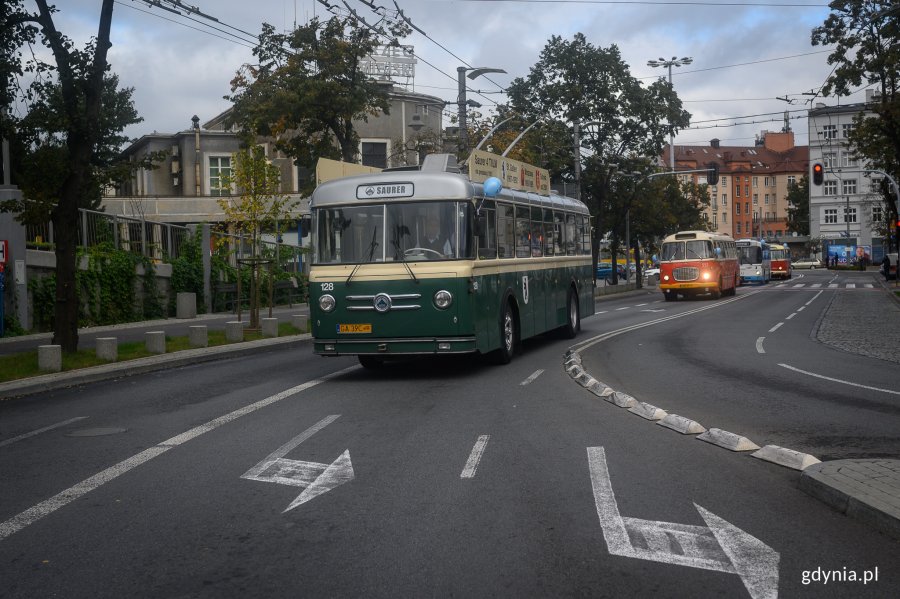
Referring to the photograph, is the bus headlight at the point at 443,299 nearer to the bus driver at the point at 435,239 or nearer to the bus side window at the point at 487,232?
the bus driver at the point at 435,239

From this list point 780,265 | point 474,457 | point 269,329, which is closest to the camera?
point 474,457

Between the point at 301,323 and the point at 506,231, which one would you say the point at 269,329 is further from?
the point at 506,231

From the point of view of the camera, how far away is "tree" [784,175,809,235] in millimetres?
136875

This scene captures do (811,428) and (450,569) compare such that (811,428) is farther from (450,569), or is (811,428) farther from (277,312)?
(277,312)

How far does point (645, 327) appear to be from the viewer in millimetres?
27250

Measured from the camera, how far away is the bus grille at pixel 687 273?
4534cm

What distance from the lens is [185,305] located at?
3175cm

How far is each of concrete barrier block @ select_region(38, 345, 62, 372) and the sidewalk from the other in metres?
0.25

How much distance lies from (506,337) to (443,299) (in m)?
2.58

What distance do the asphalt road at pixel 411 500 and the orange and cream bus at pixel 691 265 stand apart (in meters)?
32.2

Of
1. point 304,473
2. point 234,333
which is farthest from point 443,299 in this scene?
point 234,333

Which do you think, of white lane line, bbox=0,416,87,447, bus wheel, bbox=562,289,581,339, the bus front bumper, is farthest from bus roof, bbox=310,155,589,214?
bus wheel, bbox=562,289,581,339

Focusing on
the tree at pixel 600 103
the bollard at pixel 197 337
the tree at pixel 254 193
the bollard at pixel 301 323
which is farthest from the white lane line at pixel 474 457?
the tree at pixel 600 103
